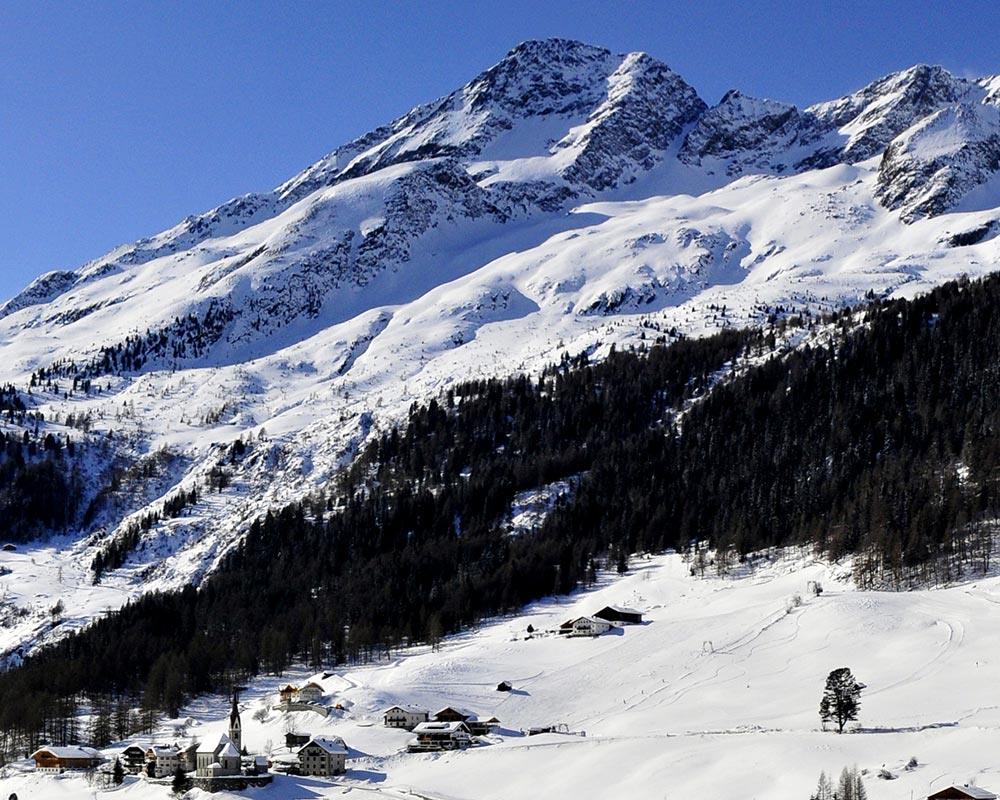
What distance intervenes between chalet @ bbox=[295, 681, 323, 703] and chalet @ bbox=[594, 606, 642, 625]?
32893 millimetres

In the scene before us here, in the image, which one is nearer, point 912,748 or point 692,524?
point 912,748

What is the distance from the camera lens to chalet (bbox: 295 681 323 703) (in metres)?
120

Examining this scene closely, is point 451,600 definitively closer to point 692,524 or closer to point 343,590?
point 343,590

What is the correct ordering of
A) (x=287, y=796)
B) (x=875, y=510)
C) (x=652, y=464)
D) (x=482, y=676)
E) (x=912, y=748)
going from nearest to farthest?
(x=912, y=748), (x=287, y=796), (x=482, y=676), (x=875, y=510), (x=652, y=464)

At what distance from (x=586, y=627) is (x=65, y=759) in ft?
177

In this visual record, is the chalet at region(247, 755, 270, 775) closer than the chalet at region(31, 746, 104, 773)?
Yes

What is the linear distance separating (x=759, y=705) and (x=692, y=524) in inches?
2987

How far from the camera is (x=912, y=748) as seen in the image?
80.1 metres

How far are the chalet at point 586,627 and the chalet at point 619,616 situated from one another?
1.24 m

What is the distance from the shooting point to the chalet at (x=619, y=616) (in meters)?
137

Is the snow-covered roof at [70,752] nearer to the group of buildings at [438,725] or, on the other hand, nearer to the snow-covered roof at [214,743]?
the snow-covered roof at [214,743]

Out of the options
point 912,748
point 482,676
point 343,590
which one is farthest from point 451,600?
point 912,748

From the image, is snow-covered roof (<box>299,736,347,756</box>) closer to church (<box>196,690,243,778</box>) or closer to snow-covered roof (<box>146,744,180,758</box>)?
church (<box>196,690,243,778</box>)

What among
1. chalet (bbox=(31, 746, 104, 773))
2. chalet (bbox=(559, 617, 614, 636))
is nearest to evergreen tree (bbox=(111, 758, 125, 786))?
chalet (bbox=(31, 746, 104, 773))
